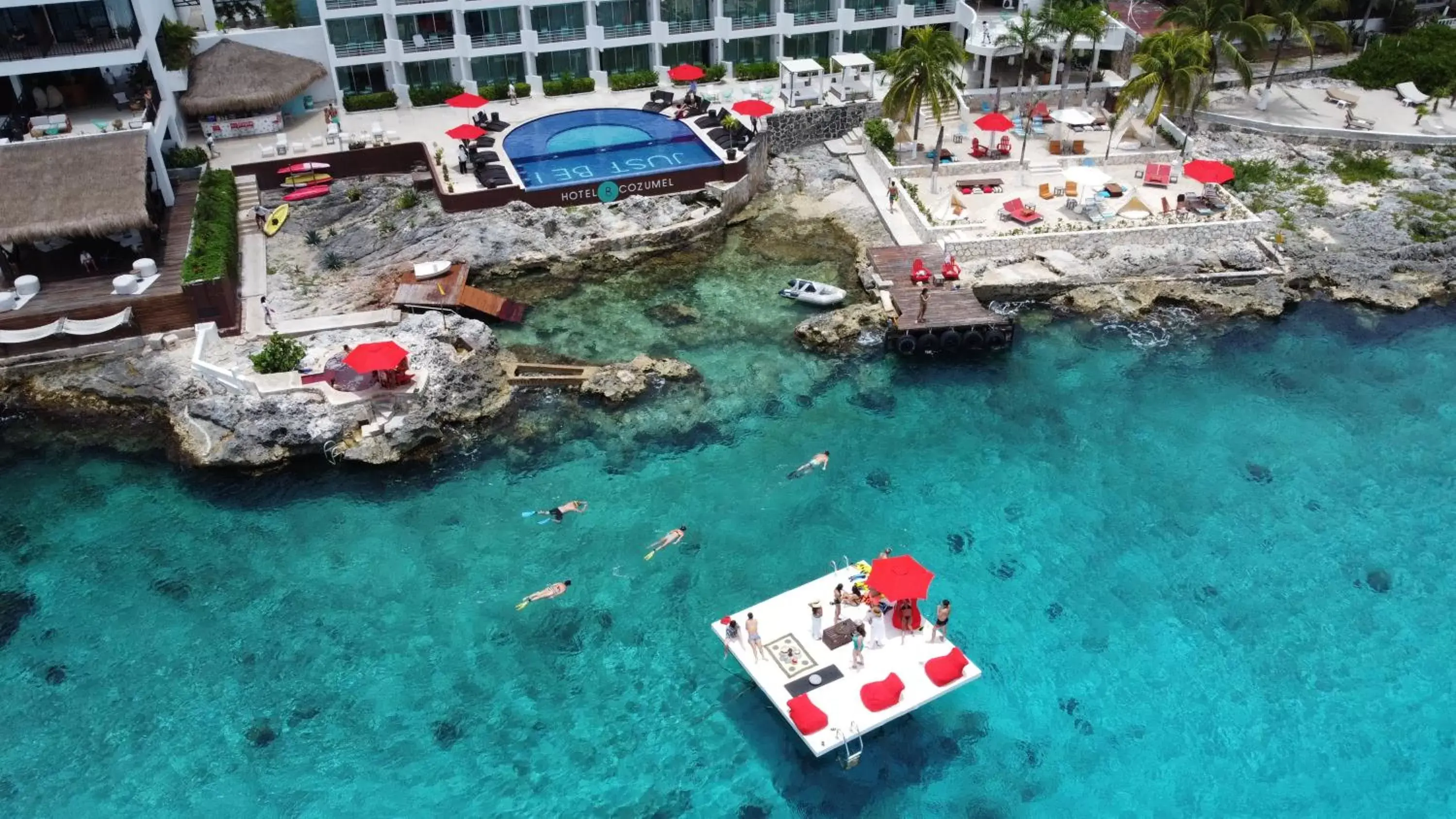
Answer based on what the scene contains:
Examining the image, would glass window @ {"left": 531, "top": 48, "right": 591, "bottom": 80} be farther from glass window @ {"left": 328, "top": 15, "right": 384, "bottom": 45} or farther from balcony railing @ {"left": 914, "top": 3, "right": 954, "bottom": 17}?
balcony railing @ {"left": 914, "top": 3, "right": 954, "bottom": 17}

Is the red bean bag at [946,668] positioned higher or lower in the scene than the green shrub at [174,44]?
lower

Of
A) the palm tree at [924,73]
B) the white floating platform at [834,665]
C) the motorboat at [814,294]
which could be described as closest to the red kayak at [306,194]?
the motorboat at [814,294]

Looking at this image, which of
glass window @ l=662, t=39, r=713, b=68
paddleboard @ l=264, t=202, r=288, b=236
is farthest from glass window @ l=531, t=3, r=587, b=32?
paddleboard @ l=264, t=202, r=288, b=236

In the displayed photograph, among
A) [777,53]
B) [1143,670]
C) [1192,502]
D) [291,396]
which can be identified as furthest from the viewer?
[777,53]

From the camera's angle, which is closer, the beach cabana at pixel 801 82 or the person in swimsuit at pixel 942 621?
the person in swimsuit at pixel 942 621

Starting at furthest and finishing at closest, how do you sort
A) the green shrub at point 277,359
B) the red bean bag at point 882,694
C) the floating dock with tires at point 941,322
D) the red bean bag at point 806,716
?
the floating dock with tires at point 941,322 → the green shrub at point 277,359 → the red bean bag at point 882,694 → the red bean bag at point 806,716

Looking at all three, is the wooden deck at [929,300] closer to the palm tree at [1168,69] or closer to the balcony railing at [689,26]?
the palm tree at [1168,69]

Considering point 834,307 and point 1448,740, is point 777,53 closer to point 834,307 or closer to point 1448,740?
point 834,307

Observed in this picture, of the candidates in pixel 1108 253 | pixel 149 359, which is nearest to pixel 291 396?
pixel 149 359
